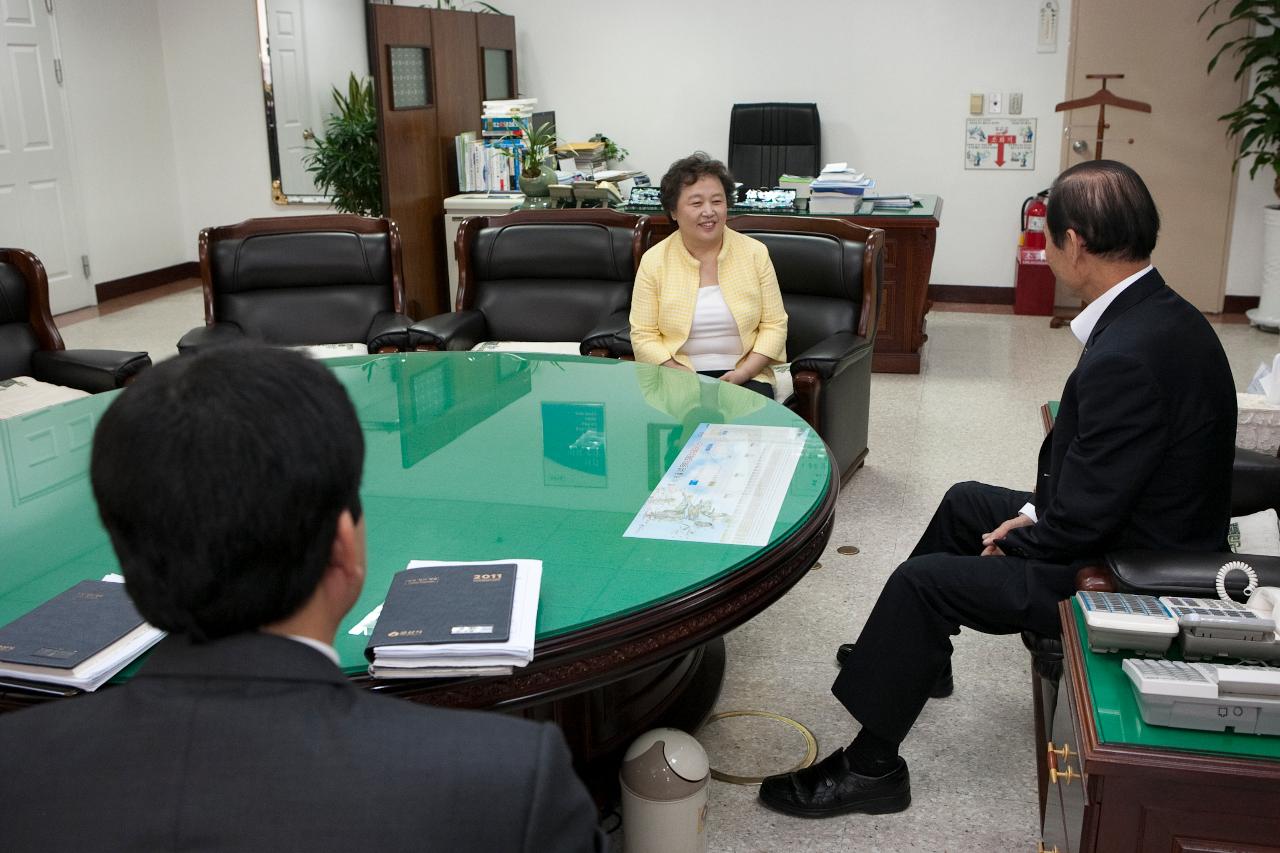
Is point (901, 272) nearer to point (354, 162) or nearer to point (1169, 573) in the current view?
point (354, 162)

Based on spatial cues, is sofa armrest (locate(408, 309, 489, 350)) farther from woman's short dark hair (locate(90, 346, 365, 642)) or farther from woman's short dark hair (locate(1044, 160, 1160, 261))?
woman's short dark hair (locate(90, 346, 365, 642))

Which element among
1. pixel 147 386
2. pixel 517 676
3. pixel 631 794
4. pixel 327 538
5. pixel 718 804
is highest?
pixel 147 386

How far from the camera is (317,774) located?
0.82 m

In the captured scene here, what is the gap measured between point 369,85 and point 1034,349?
4.74 metres

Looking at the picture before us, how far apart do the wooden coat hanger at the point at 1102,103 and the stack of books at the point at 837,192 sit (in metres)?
1.68

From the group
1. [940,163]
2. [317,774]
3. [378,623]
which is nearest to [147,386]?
[317,774]

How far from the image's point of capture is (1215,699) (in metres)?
1.53

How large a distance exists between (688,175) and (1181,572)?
6.83 feet

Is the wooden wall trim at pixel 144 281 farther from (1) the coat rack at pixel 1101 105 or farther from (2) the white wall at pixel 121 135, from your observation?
(1) the coat rack at pixel 1101 105

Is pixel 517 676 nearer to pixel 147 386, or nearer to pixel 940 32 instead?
pixel 147 386

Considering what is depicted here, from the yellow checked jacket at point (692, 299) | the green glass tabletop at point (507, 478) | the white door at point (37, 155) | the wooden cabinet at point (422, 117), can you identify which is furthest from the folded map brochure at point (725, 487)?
the white door at point (37, 155)

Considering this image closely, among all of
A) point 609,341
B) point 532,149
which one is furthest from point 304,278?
point 532,149

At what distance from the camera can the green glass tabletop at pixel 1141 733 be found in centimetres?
152

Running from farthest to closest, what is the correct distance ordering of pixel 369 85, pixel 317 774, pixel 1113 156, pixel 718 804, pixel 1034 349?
pixel 369 85 → pixel 1113 156 → pixel 1034 349 → pixel 718 804 → pixel 317 774
